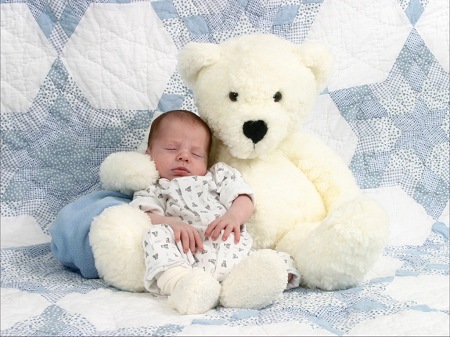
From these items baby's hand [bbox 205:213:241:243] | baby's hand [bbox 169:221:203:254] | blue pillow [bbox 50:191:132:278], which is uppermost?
baby's hand [bbox 205:213:241:243]

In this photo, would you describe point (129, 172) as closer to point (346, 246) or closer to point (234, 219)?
point (234, 219)

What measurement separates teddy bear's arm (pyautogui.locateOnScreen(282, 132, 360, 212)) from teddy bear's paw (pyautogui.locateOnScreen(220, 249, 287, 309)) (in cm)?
39

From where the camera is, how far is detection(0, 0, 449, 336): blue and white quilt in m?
1.98

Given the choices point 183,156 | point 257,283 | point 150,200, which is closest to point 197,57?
point 183,156

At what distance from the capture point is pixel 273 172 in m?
1.74

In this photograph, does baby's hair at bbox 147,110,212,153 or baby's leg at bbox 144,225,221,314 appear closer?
baby's leg at bbox 144,225,221,314

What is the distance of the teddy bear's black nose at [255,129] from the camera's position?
1.64m

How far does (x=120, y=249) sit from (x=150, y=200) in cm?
16

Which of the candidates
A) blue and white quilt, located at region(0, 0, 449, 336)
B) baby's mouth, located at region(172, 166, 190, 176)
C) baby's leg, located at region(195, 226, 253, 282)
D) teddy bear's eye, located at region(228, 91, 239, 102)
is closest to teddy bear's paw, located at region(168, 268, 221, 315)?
baby's leg, located at region(195, 226, 253, 282)

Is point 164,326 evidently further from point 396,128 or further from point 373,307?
point 396,128

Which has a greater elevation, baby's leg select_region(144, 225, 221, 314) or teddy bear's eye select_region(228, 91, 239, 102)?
teddy bear's eye select_region(228, 91, 239, 102)

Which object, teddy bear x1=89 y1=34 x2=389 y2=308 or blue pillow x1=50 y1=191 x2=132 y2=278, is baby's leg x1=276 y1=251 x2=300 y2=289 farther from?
blue pillow x1=50 y1=191 x2=132 y2=278

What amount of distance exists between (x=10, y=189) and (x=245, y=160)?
0.61m

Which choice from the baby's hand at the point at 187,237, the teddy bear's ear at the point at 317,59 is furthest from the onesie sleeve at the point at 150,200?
the teddy bear's ear at the point at 317,59
